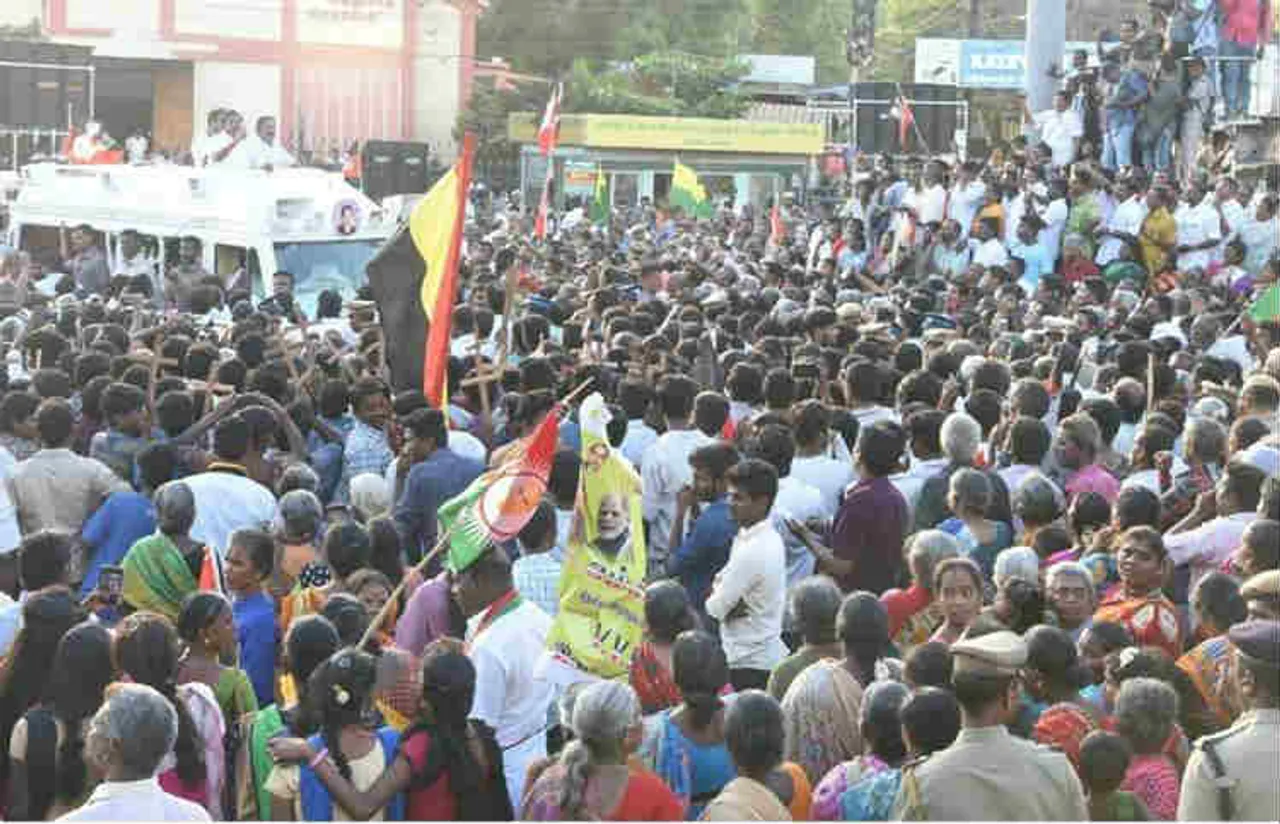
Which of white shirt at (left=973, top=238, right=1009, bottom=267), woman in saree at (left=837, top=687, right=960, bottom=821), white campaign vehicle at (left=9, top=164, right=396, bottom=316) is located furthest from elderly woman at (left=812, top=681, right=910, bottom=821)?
white shirt at (left=973, top=238, right=1009, bottom=267)

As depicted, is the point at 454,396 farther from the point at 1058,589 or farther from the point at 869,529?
the point at 1058,589

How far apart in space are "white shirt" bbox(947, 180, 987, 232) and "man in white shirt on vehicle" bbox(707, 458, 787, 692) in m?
12.7

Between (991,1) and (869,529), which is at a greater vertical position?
(991,1)

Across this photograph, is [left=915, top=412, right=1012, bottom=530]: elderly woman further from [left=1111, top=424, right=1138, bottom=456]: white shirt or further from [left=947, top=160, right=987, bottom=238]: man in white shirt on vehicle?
[left=947, top=160, right=987, bottom=238]: man in white shirt on vehicle

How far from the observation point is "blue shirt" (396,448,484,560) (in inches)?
363

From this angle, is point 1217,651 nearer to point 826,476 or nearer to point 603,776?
point 603,776

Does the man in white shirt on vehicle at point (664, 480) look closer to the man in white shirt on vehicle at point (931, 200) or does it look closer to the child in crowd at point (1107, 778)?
the child in crowd at point (1107, 778)

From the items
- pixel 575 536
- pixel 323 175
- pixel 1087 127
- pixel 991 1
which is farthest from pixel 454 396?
pixel 991 1

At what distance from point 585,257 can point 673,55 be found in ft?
106

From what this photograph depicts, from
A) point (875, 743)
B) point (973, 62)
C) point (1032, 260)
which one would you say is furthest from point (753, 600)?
point (973, 62)

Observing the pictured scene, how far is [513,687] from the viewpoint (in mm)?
6723

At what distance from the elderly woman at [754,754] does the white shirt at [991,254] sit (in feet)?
43.2

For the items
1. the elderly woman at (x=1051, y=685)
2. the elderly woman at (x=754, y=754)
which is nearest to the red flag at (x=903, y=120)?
the elderly woman at (x=1051, y=685)

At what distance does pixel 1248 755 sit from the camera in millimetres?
5246
